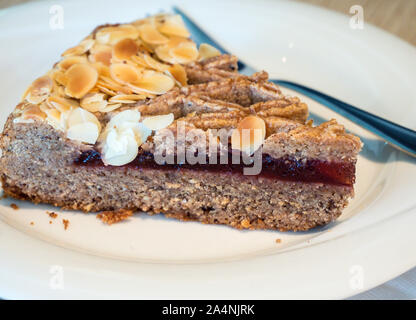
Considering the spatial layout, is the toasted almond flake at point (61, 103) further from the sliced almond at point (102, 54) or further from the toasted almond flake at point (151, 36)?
the toasted almond flake at point (151, 36)

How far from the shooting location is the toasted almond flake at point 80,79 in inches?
65.8

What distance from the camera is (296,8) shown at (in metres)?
2.59

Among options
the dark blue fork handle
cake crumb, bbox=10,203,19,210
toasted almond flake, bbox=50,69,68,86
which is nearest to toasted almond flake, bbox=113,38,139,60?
toasted almond flake, bbox=50,69,68,86

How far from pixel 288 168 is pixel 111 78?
2.47 ft

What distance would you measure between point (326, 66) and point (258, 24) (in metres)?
0.48

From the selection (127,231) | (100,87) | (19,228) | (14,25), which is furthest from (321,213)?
(14,25)

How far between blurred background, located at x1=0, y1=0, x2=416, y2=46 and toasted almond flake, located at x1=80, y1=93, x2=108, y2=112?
6.94 feet

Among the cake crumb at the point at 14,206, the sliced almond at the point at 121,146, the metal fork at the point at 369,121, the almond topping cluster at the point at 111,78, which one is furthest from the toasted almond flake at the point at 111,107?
the metal fork at the point at 369,121

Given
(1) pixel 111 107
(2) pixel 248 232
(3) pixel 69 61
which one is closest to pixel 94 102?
(1) pixel 111 107

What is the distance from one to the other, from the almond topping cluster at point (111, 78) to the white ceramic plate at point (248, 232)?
36 centimetres

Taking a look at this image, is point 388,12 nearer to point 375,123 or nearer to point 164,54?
point 375,123

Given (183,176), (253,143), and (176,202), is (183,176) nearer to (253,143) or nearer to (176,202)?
(176,202)

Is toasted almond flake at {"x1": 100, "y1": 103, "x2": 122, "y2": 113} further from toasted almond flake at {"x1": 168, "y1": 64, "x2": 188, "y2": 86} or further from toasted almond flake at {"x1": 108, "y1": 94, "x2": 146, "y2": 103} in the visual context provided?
toasted almond flake at {"x1": 168, "y1": 64, "x2": 188, "y2": 86}

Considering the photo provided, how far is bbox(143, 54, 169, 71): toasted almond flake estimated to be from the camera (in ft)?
6.00
